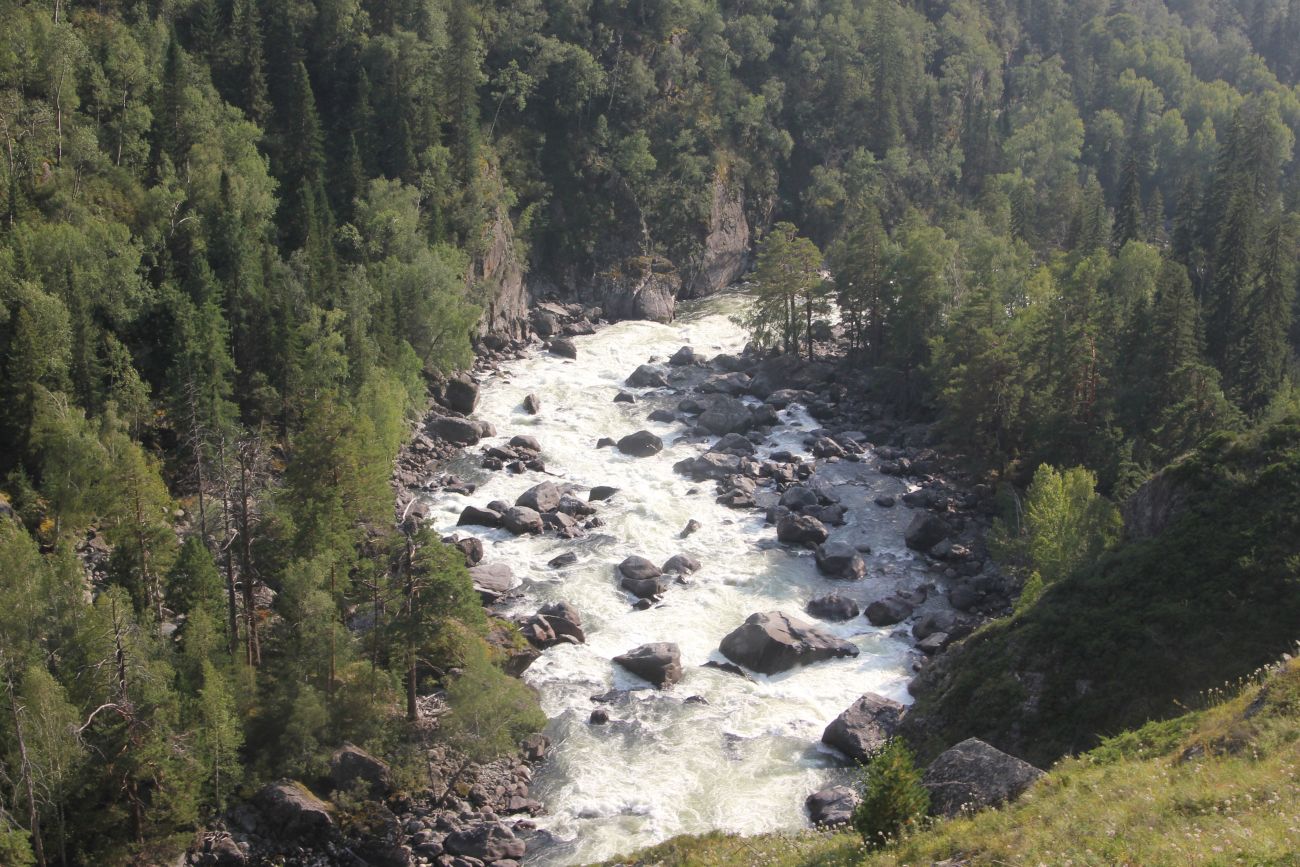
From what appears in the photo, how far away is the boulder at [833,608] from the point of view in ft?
185

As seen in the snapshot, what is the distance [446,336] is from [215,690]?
43367 millimetres

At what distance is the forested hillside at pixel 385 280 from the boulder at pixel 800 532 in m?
13.5

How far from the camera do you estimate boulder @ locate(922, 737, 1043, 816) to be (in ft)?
86.0

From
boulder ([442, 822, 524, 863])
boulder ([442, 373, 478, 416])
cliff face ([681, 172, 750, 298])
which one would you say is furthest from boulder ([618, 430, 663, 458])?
cliff face ([681, 172, 750, 298])

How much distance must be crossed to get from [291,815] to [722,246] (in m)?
93.7

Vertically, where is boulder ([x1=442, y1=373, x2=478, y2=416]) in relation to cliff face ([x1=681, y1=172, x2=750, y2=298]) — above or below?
below

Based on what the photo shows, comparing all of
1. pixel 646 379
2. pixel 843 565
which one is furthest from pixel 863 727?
pixel 646 379

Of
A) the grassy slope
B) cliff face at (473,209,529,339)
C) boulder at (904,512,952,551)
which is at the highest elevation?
the grassy slope

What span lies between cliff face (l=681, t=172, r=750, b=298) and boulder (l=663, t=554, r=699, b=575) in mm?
62317

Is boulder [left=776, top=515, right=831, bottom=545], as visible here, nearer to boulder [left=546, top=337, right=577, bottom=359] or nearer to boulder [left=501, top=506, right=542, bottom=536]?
boulder [left=501, top=506, right=542, bottom=536]

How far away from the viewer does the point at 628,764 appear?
4434cm

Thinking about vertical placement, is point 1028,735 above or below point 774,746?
above

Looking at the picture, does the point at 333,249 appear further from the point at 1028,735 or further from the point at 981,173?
the point at 981,173

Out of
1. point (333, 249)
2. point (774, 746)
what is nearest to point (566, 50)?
point (333, 249)
